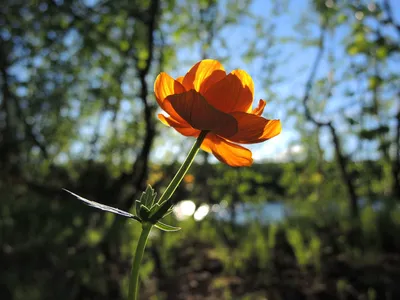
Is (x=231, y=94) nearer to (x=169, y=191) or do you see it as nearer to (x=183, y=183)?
(x=169, y=191)

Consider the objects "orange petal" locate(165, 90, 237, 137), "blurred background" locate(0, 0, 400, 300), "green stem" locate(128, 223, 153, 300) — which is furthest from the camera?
"blurred background" locate(0, 0, 400, 300)

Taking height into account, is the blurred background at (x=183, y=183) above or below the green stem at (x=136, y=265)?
above

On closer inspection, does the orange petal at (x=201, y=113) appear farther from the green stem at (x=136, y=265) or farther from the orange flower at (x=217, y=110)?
the green stem at (x=136, y=265)

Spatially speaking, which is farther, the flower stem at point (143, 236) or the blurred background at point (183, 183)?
the blurred background at point (183, 183)

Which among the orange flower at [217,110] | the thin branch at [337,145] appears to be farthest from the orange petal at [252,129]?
Answer: the thin branch at [337,145]

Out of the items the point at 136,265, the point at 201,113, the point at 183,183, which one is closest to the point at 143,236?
the point at 136,265

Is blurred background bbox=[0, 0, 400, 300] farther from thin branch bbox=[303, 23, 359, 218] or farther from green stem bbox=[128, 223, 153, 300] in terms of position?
green stem bbox=[128, 223, 153, 300]

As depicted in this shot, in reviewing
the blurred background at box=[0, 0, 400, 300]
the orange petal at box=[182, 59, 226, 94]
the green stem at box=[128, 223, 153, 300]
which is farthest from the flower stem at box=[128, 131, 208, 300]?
the blurred background at box=[0, 0, 400, 300]
